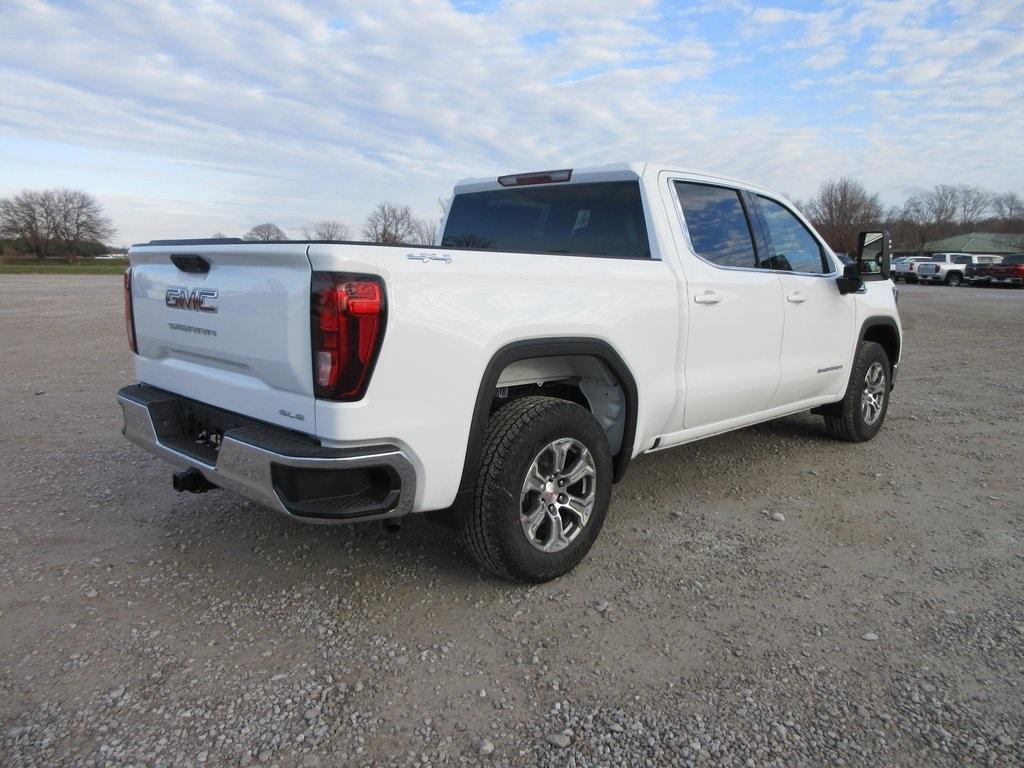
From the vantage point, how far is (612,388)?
11.8 feet

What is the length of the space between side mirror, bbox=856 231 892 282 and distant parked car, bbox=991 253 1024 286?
3234 cm

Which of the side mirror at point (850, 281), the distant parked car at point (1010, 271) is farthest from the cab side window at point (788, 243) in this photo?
the distant parked car at point (1010, 271)

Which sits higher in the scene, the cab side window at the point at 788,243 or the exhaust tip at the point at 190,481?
the cab side window at the point at 788,243

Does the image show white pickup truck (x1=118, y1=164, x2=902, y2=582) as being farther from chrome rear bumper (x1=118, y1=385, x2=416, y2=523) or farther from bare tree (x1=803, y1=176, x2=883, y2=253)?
bare tree (x1=803, y1=176, x2=883, y2=253)

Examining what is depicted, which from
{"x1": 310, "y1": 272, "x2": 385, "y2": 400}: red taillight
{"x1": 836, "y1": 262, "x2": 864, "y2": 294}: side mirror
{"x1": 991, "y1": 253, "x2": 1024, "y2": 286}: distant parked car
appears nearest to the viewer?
{"x1": 310, "y1": 272, "x2": 385, "y2": 400}: red taillight

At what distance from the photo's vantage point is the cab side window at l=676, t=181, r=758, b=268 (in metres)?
3.98

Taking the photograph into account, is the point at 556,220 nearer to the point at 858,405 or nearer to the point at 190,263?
the point at 190,263

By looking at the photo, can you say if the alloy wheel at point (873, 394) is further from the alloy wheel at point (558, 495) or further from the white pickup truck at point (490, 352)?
the alloy wheel at point (558, 495)

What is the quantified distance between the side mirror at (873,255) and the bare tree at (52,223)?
68139mm

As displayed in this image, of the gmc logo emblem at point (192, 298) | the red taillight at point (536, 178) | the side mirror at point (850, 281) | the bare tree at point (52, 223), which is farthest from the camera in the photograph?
→ the bare tree at point (52, 223)

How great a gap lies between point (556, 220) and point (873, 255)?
235 cm

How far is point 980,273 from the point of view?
32.8 meters

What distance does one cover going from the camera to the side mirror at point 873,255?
193 inches

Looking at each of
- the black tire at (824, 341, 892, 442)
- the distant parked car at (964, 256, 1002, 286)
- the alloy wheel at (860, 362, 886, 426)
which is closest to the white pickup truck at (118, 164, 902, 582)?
the black tire at (824, 341, 892, 442)
